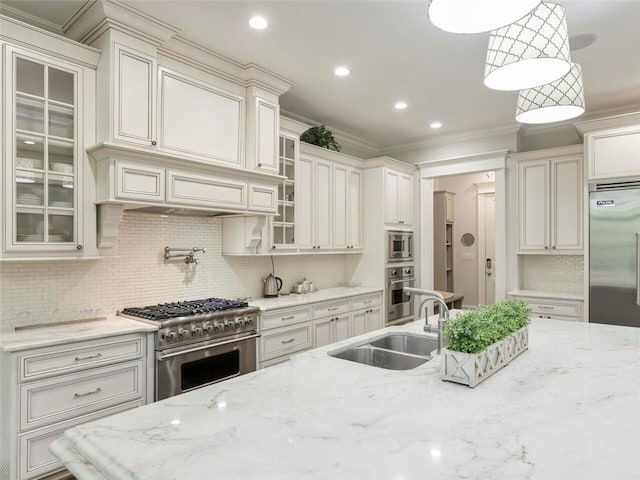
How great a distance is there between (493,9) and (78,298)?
2.83m

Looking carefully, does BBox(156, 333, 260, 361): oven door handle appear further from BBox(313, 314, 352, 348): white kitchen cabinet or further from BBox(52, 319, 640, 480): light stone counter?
BBox(52, 319, 640, 480): light stone counter

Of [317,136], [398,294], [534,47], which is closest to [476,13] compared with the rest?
[534,47]

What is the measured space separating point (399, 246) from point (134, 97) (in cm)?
343

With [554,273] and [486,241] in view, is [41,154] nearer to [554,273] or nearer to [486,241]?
[554,273]

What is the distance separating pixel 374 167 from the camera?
195 inches

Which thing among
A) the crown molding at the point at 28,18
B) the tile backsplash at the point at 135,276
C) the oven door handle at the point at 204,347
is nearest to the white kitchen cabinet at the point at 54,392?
the oven door handle at the point at 204,347

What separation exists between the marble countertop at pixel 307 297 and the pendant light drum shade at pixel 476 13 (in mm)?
2452

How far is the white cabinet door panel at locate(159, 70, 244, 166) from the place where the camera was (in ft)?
9.31

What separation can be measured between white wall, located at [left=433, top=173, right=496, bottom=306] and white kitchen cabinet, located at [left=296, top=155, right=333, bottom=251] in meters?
3.37

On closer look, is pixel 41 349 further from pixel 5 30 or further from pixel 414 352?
pixel 414 352

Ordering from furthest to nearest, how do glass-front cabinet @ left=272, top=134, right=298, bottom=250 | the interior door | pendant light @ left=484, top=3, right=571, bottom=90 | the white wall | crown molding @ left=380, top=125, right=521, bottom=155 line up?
the white wall < the interior door < crown molding @ left=380, top=125, right=521, bottom=155 < glass-front cabinet @ left=272, top=134, right=298, bottom=250 < pendant light @ left=484, top=3, right=571, bottom=90

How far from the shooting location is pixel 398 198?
5.12 metres

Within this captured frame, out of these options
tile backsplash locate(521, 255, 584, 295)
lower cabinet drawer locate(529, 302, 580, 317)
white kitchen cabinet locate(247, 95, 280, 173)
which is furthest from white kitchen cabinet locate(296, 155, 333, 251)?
tile backsplash locate(521, 255, 584, 295)

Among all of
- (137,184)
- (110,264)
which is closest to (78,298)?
(110,264)
